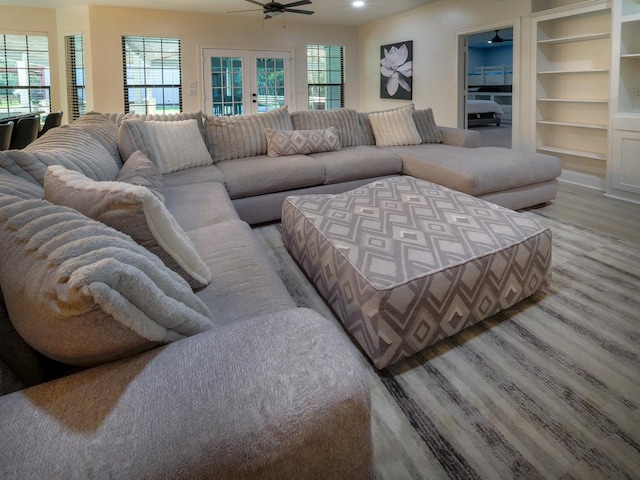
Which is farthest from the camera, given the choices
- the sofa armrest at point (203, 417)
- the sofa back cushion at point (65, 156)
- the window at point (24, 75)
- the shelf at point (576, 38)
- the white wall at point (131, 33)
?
the window at point (24, 75)

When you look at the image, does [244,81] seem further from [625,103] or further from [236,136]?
[625,103]

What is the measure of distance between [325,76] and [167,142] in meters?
5.70

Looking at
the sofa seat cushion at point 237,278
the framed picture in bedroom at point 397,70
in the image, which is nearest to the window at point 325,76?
the framed picture in bedroom at point 397,70

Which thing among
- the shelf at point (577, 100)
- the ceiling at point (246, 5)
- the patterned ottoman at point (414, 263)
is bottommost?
the patterned ottoman at point (414, 263)

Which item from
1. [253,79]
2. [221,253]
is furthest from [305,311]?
[253,79]

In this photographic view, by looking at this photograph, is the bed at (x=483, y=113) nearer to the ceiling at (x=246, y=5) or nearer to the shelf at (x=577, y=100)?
the ceiling at (x=246, y=5)

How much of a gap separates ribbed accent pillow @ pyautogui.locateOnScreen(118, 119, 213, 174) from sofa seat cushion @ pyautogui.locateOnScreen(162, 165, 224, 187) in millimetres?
98

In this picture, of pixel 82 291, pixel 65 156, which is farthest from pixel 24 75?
pixel 82 291

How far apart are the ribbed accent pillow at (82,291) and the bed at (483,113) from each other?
9470 millimetres

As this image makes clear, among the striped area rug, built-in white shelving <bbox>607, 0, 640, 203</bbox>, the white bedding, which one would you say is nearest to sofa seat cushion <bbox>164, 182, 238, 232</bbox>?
the striped area rug

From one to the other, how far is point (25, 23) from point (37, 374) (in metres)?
7.76

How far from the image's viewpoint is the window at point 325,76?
812 cm

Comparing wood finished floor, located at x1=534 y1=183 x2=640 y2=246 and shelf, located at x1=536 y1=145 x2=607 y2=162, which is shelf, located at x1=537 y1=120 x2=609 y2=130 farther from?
wood finished floor, located at x1=534 y1=183 x2=640 y2=246

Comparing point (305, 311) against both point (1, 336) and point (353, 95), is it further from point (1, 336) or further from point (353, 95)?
point (353, 95)
